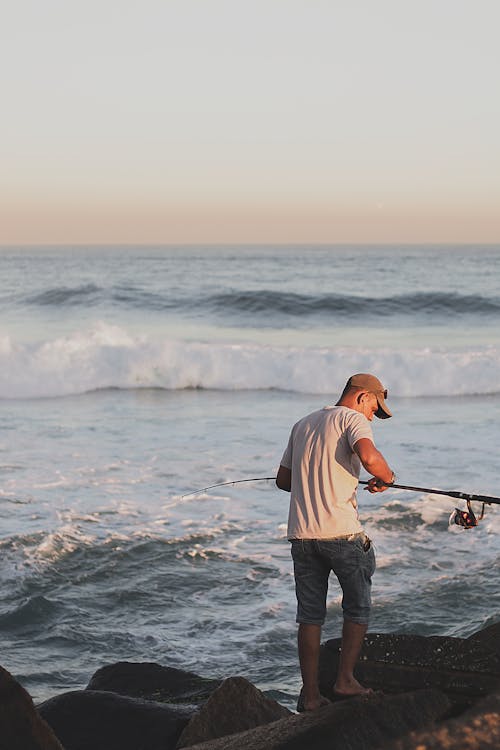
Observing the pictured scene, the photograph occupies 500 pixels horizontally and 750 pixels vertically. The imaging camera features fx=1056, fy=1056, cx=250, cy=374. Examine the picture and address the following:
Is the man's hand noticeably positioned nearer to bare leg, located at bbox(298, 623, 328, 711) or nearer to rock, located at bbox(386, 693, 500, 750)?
bare leg, located at bbox(298, 623, 328, 711)

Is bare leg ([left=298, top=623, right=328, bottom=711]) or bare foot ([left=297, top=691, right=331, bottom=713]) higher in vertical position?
bare leg ([left=298, top=623, right=328, bottom=711])

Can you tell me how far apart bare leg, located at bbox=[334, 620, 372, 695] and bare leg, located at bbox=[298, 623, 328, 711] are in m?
0.10

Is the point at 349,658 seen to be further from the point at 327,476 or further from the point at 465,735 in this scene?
the point at 465,735

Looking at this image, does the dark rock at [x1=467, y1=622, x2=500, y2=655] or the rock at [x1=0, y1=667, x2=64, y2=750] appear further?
the dark rock at [x1=467, y1=622, x2=500, y2=655]

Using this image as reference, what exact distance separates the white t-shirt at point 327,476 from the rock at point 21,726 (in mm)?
1281

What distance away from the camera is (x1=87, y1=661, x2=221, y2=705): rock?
5.12 meters

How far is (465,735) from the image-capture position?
2.04 m

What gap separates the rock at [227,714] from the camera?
4238 millimetres

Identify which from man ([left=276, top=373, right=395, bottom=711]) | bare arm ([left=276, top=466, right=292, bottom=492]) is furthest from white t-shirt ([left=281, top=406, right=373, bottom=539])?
bare arm ([left=276, top=466, right=292, bottom=492])

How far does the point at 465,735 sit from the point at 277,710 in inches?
101

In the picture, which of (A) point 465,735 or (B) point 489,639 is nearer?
(A) point 465,735

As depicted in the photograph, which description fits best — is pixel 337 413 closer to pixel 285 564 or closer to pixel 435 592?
pixel 435 592

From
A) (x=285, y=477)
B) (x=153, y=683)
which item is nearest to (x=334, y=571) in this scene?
(x=285, y=477)

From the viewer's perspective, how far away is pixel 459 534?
29.0 feet
